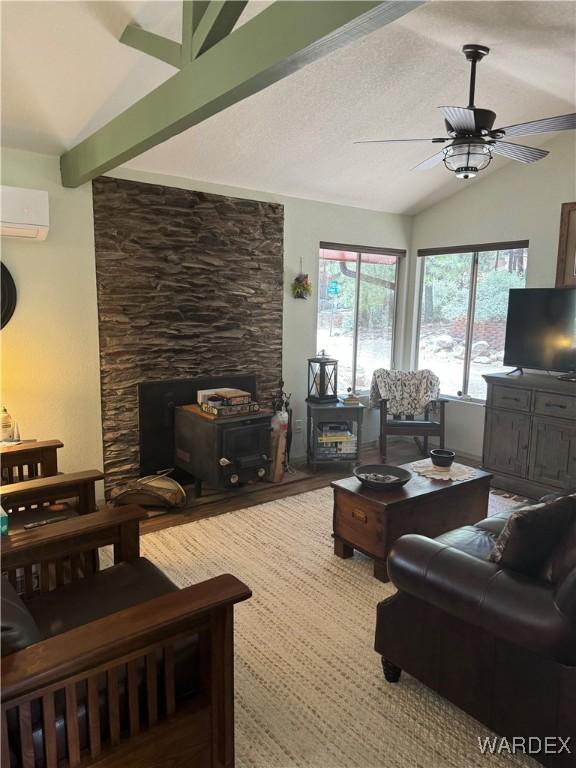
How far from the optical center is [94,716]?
1379 mm

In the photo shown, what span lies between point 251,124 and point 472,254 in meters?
2.71

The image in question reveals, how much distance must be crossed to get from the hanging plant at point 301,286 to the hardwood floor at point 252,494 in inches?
62.6

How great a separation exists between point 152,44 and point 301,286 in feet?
8.45

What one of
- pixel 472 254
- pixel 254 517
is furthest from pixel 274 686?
pixel 472 254

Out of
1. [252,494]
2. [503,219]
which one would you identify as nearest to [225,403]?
[252,494]

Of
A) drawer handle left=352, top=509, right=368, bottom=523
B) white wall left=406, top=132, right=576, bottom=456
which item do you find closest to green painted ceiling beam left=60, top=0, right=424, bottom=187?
drawer handle left=352, top=509, right=368, bottom=523

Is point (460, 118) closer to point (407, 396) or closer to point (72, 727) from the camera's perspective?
point (72, 727)

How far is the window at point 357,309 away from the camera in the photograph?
Answer: 5238 millimetres

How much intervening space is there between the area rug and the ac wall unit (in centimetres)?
207

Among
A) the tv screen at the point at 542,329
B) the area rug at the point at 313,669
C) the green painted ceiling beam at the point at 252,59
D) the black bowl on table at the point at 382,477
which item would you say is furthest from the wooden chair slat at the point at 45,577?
the tv screen at the point at 542,329

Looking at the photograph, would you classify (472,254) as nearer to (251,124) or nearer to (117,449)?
(251,124)

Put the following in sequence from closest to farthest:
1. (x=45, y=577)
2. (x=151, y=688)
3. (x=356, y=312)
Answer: (x=151, y=688), (x=45, y=577), (x=356, y=312)

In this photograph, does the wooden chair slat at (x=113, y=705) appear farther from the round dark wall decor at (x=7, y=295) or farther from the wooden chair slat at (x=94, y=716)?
the round dark wall decor at (x=7, y=295)

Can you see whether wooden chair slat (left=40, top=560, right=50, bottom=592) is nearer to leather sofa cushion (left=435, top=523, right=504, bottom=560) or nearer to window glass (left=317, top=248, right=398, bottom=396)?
leather sofa cushion (left=435, top=523, right=504, bottom=560)
